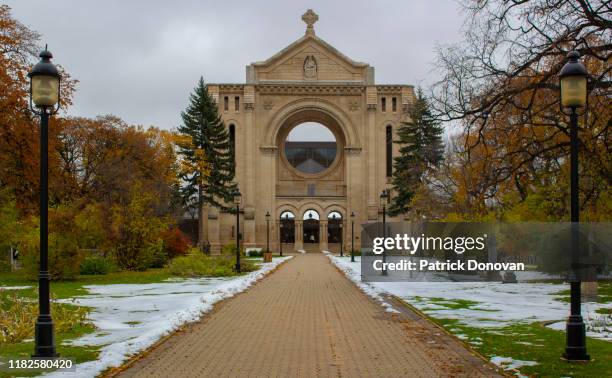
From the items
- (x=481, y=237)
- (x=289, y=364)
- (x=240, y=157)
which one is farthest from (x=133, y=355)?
(x=240, y=157)

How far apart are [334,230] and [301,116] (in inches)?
513

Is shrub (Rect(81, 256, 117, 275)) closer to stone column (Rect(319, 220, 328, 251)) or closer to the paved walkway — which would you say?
the paved walkway

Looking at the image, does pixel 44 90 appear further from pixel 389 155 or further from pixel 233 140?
pixel 389 155

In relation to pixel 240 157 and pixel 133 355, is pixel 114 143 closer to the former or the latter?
pixel 240 157

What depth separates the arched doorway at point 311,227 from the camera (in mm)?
74625

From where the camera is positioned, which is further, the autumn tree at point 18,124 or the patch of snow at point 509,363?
the autumn tree at point 18,124

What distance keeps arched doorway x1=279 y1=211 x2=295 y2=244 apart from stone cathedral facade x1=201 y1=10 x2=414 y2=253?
0.35 feet

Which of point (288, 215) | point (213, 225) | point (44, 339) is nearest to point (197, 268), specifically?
point (44, 339)

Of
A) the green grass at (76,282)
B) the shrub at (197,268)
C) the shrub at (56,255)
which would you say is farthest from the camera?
the shrub at (197,268)

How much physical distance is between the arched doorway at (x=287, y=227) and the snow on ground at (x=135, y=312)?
46977mm

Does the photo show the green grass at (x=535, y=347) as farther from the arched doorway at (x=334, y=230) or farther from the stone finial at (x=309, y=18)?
the stone finial at (x=309, y=18)

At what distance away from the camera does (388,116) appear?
2894 inches

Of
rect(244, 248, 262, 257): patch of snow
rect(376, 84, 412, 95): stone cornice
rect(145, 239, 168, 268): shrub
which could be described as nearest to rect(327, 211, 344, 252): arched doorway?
rect(244, 248, 262, 257): patch of snow

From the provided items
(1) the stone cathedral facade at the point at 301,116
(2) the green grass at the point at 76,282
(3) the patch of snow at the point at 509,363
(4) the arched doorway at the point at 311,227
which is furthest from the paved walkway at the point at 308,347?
(4) the arched doorway at the point at 311,227
